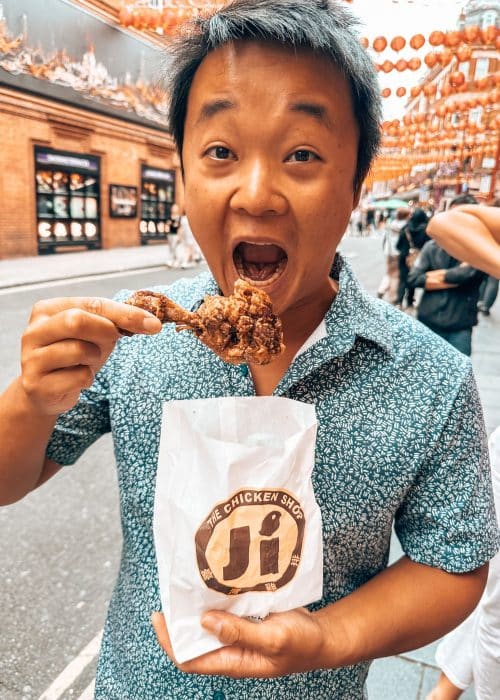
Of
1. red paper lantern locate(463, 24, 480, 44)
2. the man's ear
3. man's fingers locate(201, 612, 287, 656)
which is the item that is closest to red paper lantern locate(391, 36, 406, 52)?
red paper lantern locate(463, 24, 480, 44)

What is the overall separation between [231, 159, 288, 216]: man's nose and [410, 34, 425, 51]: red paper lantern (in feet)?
34.5

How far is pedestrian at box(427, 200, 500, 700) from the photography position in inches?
73.5

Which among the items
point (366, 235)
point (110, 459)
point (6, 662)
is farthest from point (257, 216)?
point (366, 235)

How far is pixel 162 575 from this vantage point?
0.89 metres

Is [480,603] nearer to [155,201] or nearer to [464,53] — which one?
[464,53]

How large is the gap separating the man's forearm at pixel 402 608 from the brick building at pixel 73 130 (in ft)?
50.8

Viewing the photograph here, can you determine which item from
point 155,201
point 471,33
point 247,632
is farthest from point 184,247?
point 247,632

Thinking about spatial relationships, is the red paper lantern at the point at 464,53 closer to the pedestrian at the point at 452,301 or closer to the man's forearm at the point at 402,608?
the pedestrian at the point at 452,301

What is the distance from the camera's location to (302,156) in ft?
3.15

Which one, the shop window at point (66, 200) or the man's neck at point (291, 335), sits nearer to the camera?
the man's neck at point (291, 335)

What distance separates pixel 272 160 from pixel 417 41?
34.7ft

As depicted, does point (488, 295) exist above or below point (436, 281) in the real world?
below

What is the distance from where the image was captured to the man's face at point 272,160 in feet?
3.03

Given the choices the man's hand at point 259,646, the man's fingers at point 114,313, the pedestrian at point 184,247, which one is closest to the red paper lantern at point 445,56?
the pedestrian at point 184,247
